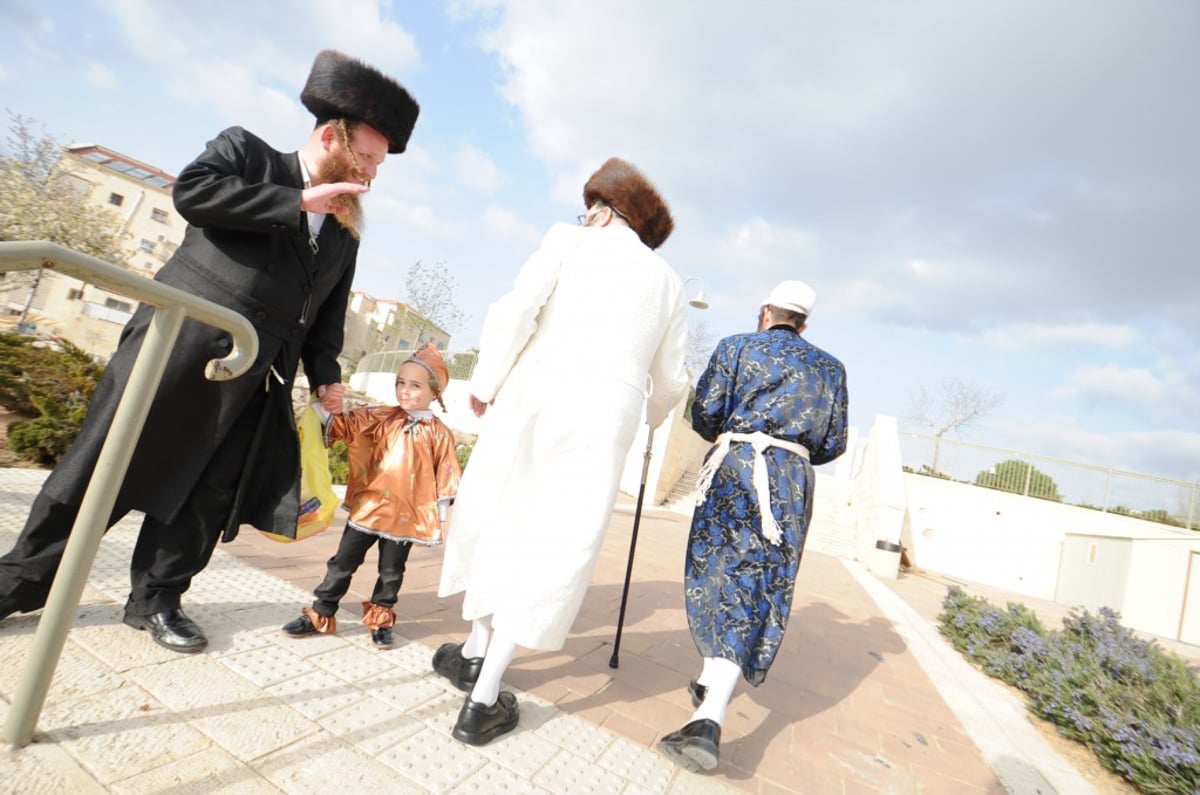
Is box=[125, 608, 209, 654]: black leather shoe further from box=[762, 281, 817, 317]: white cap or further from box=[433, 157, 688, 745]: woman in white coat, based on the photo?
box=[762, 281, 817, 317]: white cap

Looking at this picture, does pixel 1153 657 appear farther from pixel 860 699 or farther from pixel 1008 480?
pixel 1008 480

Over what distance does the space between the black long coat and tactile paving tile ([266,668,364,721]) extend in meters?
0.56

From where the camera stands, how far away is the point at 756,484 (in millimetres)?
2482

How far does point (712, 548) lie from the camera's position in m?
2.56

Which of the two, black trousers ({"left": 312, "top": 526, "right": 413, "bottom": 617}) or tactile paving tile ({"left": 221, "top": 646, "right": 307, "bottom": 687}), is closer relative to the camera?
tactile paving tile ({"left": 221, "top": 646, "right": 307, "bottom": 687})

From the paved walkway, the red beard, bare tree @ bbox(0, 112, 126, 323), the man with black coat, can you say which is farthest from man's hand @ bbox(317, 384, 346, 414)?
bare tree @ bbox(0, 112, 126, 323)

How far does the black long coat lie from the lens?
6.26 ft

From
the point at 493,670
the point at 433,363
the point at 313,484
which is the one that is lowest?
the point at 493,670

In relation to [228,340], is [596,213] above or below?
above

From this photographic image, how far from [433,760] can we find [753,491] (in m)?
1.57

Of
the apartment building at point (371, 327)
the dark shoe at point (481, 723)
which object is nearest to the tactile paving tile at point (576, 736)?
the dark shoe at point (481, 723)

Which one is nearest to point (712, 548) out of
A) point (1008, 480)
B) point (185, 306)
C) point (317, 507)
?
point (317, 507)

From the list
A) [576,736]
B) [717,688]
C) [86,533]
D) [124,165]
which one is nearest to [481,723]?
[576,736]

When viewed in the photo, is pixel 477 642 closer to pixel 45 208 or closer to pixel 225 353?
pixel 225 353
